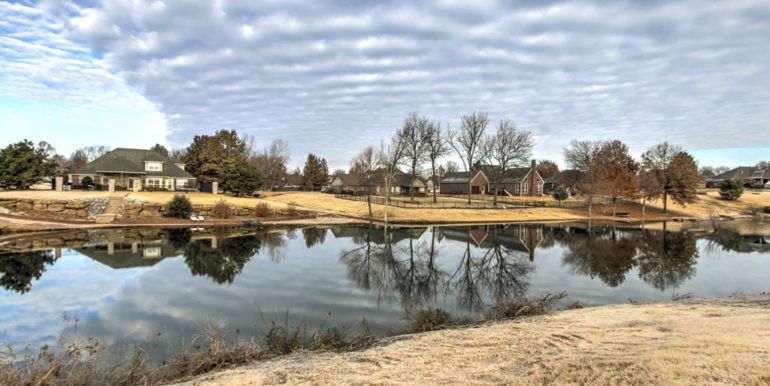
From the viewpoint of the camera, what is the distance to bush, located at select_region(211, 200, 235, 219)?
156 feet

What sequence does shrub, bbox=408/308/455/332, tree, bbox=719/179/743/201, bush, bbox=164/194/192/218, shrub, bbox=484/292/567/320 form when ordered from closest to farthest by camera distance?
shrub, bbox=408/308/455/332 < shrub, bbox=484/292/567/320 < bush, bbox=164/194/192/218 < tree, bbox=719/179/743/201

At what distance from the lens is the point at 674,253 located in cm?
3094

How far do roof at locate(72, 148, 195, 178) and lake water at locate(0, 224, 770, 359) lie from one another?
30067mm

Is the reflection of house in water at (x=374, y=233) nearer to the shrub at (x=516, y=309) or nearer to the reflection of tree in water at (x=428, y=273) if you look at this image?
the reflection of tree in water at (x=428, y=273)

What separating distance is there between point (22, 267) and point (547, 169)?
12252 centimetres

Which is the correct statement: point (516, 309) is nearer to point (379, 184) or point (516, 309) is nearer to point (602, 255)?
point (602, 255)

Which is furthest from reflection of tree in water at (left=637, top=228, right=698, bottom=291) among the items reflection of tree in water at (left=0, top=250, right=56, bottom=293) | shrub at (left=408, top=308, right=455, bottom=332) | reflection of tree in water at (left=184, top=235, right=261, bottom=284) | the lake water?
reflection of tree in water at (left=0, top=250, right=56, bottom=293)

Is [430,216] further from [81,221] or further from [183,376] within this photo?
[183,376]

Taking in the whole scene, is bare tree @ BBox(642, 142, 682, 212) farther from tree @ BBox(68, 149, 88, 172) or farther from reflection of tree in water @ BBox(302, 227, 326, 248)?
tree @ BBox(68, 149, 88, 172)

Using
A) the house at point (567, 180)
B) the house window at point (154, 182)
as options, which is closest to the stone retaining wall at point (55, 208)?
the house window at point (154, 182)

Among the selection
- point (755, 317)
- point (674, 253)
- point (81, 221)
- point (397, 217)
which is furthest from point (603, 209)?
point (81, 221)

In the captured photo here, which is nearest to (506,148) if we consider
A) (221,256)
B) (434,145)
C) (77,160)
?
(434,145)

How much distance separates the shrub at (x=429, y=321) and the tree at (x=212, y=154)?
196 feet

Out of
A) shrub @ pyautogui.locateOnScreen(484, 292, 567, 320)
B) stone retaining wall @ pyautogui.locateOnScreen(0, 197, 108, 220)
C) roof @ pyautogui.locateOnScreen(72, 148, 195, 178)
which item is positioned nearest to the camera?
shrub @ pyautogui.locateOnScreen(484, 292, 567, 320)
